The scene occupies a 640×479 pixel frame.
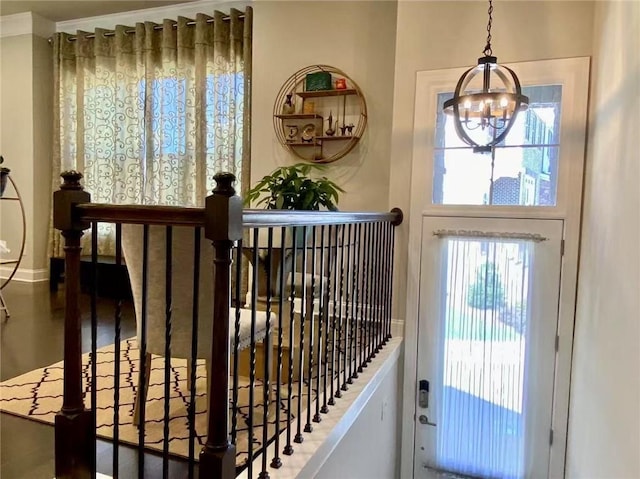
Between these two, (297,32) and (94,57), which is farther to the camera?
(94,57)

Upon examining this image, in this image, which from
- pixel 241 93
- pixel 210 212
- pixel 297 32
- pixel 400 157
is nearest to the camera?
pixel 210 212

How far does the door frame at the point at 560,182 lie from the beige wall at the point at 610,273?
0.07 m

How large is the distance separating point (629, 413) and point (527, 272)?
4.74 feet

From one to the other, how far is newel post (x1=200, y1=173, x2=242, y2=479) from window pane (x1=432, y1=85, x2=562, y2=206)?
2.30 metres

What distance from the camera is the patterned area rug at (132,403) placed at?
2.16 metres

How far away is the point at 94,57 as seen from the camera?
5582 millimetres

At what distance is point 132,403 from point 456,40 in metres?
3.00

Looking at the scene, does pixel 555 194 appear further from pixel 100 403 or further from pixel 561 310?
pixel 100 403

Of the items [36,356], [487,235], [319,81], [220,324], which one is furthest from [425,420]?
[319,81]

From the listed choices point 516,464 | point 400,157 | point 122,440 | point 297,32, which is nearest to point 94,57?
point 297,32

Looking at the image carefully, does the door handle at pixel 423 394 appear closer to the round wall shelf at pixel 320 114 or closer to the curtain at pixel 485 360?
the curtain at pixel 485 360

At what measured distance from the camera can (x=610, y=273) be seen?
2.21 meters

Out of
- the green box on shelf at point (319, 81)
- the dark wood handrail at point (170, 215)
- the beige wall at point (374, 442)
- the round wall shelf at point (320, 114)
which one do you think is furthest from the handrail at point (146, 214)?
the green box on shelf at point (319, 81)

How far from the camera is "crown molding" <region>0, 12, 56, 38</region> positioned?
Answer: 18.5 ft
